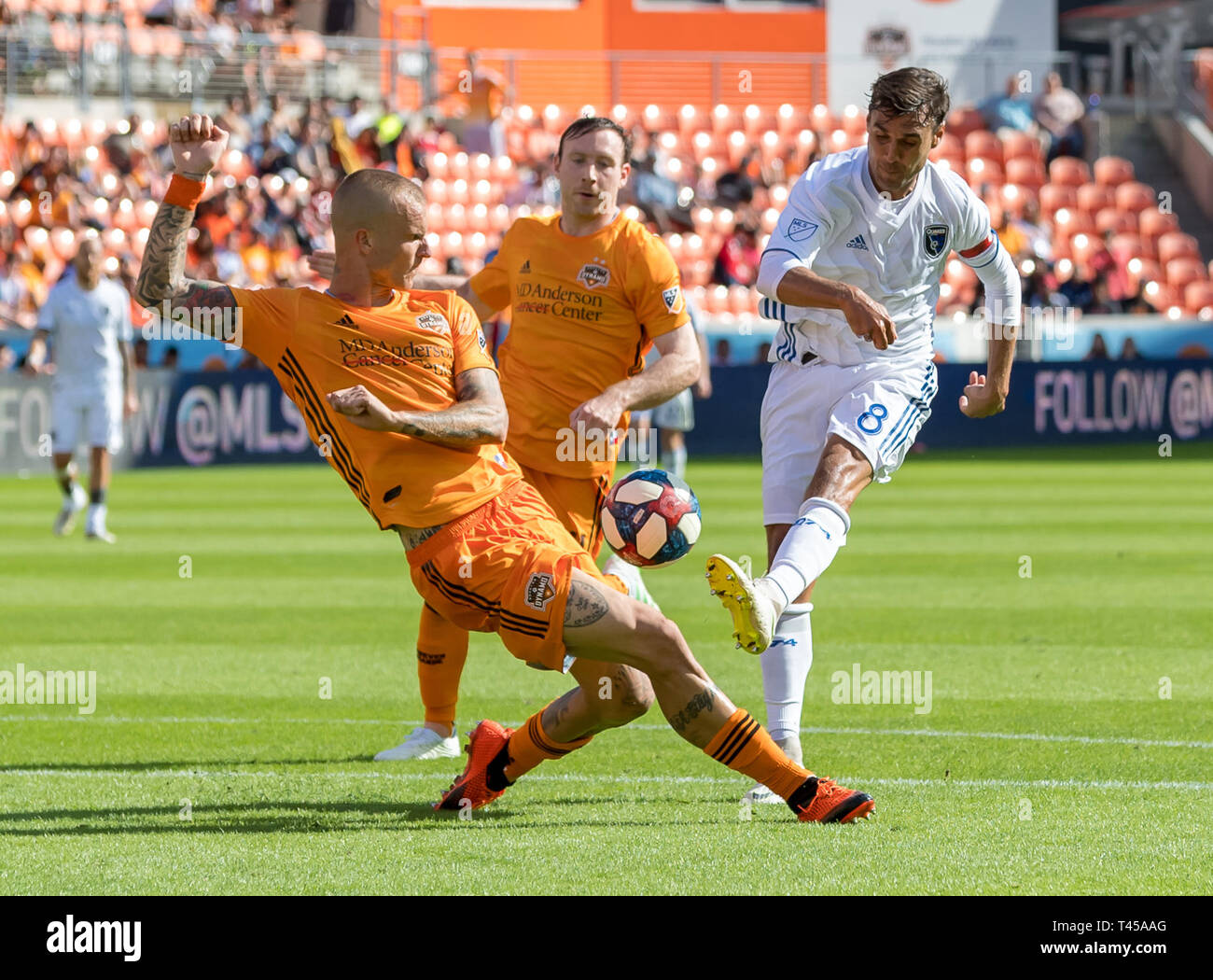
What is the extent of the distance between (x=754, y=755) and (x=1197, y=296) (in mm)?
30655

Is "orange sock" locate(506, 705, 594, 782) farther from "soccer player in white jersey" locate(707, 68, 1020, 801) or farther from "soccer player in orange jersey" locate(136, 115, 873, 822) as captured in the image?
"soccer player in white jersey" locate(707, 68, 1020, 801)

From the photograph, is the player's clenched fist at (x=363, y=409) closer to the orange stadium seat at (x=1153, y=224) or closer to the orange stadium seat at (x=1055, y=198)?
the orange stadium seat at (x=1055, y=198)

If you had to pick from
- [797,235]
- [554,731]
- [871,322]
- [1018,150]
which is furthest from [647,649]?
[1018,150]

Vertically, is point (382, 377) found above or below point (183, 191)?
below

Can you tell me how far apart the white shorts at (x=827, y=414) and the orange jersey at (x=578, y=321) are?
662 mm

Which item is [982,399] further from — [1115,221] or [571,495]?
[1115,221]

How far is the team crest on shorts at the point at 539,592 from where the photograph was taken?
555 cm

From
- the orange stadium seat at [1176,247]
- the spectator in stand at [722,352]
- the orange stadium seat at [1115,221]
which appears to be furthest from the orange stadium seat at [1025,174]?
the spectator in stand at [722,352]

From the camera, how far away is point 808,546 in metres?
6.16

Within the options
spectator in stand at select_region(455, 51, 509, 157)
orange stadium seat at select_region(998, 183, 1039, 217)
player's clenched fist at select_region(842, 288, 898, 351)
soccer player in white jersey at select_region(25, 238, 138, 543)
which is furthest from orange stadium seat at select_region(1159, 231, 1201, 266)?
player's clenched fist at select_region(842, 288, 898, 351)

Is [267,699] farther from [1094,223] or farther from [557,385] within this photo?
[1094,223]

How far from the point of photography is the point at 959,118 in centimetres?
3678

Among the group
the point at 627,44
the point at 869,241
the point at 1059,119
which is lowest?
the point at 869,241

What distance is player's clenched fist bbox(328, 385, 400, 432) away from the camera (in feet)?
17.4
